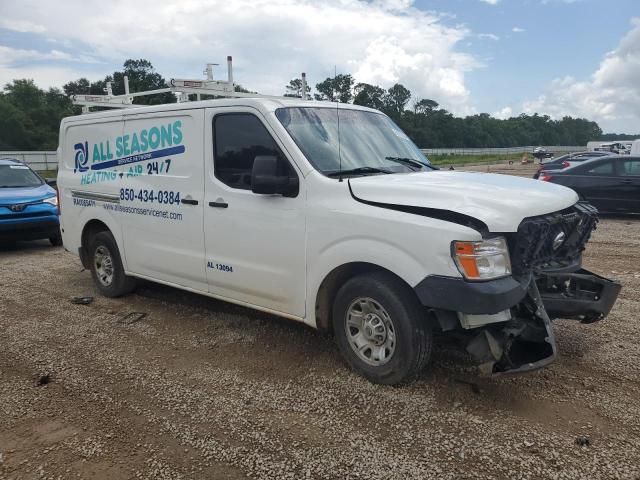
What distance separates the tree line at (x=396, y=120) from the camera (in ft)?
117

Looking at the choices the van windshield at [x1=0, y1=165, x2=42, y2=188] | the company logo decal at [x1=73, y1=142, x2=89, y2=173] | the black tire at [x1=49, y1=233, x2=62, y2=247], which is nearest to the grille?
the company logo decal at [x1=73, y1=142, x2=89, y2=173]

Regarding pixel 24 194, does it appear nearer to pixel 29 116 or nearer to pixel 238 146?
pixel 238 146

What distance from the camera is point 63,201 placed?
6574 mm

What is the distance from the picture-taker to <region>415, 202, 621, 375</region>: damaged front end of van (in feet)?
10.5

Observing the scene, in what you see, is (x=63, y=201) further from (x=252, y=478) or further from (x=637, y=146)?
(x=637, y=146)

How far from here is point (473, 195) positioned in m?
3.44

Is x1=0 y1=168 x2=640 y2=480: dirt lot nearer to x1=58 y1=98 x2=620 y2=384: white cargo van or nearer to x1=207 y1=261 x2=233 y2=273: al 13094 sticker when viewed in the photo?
x1=58 y1=98 x2=620 y2=384: white cargo van

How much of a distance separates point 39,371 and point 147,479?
6.23ft

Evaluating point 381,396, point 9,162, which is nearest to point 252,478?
point 381,396

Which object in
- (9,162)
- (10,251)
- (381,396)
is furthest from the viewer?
(9,162)

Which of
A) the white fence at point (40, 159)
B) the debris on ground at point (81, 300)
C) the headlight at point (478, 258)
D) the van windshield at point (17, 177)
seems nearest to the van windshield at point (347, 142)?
the headlight at point (478, 258)

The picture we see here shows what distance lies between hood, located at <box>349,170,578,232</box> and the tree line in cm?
337

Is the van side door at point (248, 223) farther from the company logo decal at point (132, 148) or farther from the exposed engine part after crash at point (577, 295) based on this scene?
the exposed engine part after crash at point (577, 295)

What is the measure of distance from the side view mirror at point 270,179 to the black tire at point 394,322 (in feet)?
2.83
